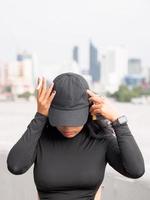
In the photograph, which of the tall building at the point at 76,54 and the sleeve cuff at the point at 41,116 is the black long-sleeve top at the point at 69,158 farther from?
the tall building at the point at 76,54

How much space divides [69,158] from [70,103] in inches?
12.4

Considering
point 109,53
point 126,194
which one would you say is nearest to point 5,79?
point 109,53

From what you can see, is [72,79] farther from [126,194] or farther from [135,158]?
[126,194]

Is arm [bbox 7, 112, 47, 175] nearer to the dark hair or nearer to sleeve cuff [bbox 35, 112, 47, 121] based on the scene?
sleeve cuff [bbox 35, 112, 47, 121]

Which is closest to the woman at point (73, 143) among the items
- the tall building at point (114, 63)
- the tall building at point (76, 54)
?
the tall building at point (76, 54)

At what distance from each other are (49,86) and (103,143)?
1.35ft

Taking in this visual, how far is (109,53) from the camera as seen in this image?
181 m

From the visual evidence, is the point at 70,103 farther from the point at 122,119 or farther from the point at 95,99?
the point at 122,119

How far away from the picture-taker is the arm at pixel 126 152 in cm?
249

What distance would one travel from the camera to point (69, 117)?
2416mm

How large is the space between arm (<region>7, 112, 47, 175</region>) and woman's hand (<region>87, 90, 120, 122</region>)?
248 millimetres

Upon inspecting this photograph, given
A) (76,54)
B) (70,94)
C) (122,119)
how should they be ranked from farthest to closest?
(76,54)
(122,119)
(70,94)

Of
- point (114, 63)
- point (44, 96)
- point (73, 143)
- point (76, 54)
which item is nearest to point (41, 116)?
point (44, 96)

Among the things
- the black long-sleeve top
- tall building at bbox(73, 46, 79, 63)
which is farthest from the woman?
tall building at bbox(73, 46, 79, 63)
